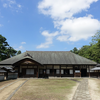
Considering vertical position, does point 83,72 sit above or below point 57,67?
below

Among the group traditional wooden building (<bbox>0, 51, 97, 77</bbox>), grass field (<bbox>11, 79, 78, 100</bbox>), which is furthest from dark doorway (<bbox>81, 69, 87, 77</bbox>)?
grass field (<bbox>11, 79, 78, 100</bbox>)

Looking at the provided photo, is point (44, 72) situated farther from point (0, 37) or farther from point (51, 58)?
point (0, 37)

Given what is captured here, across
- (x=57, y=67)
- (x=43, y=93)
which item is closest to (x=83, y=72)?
(x=57, y=67)

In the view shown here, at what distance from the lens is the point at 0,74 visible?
17.2m

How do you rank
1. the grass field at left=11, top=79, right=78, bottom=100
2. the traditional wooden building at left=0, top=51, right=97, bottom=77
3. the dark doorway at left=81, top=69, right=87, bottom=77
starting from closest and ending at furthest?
the grass field at left=11, top=79, right=78, bottom=100 → the traditional wooden building at left=0, top=51, right=97, bottom=77 → the dark doorway at left=81, top=69, right=87, bottom=77

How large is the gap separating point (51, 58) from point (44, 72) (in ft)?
13.7

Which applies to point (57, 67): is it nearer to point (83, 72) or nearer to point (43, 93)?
point (83, 72)

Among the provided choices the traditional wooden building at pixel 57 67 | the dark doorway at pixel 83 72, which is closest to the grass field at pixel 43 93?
the traditional wooden building at pixel 57 67

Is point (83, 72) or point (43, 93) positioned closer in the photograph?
point (43, 93)

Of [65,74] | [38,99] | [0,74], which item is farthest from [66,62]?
[38,99]

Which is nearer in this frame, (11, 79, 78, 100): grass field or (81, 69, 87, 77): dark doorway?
(11, 79, 78, 100): grass field

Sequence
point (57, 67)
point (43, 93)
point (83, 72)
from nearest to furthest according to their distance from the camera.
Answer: point (43, 93) → point (57, 67) → point (83, 72)

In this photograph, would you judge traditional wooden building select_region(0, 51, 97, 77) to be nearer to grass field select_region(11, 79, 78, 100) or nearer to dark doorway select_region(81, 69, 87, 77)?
dark doorway select_region(81, 69, 87, 77)

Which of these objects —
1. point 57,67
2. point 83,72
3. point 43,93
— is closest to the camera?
point 43,93
